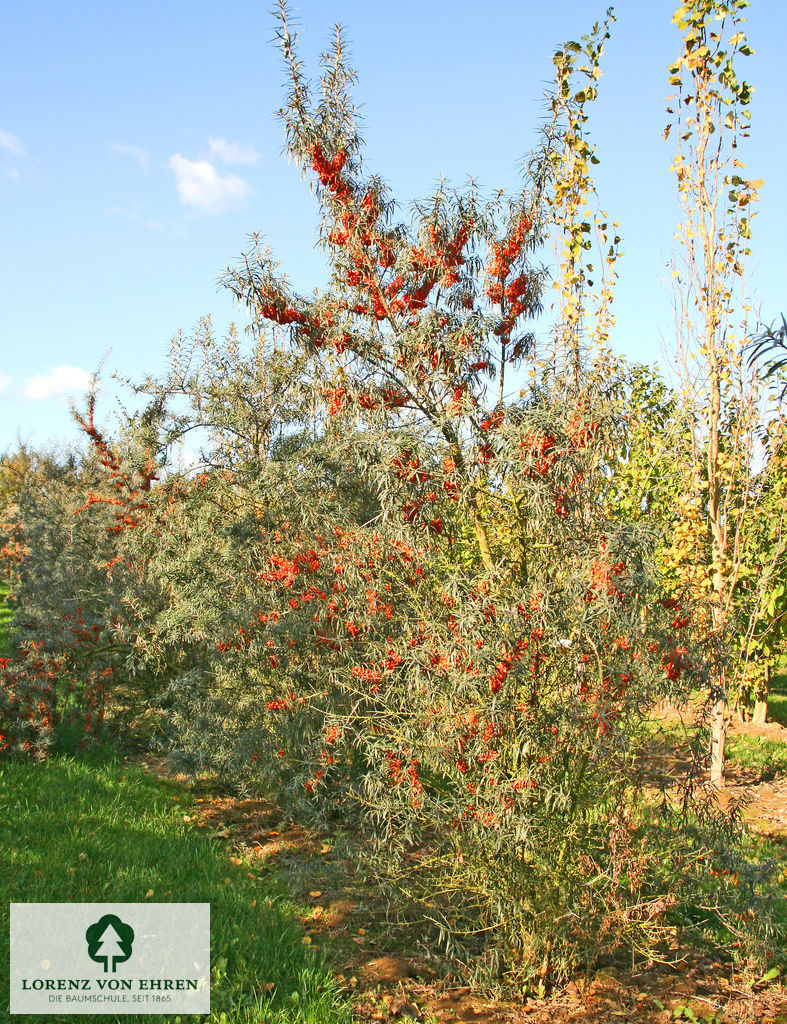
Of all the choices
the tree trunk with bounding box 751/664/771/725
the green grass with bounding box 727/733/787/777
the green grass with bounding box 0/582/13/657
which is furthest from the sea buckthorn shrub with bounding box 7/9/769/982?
the tree trunk with bounding box 751/664/771/725

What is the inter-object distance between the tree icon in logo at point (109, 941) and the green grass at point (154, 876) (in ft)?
0.76

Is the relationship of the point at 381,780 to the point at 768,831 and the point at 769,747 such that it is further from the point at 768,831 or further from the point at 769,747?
the point at 769,747

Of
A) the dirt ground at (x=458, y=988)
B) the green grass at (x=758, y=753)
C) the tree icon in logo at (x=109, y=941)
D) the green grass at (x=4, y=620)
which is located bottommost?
the dirt ground at (x=458, y=988)

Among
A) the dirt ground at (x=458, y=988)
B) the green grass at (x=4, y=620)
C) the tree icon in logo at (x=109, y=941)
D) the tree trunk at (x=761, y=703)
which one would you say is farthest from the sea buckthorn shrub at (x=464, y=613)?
→ the tree trunk at (x=761, y=703)

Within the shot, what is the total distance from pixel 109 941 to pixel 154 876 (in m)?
0.65

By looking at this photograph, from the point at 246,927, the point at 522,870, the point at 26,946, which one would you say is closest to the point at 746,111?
the point at 522,870

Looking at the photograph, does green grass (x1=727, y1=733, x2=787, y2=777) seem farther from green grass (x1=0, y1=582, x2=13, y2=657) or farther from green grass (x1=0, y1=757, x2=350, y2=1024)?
green grass (x1=0, y1=582, x2=13, y2=657)

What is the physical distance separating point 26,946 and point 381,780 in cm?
195

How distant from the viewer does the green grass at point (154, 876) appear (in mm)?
3570

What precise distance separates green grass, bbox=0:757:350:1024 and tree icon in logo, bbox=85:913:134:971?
0.76ft

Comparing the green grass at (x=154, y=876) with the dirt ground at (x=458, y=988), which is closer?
the green grass at (x=154, y=876)

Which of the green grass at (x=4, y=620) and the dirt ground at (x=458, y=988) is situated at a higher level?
the green grass at (x=4, y=620)

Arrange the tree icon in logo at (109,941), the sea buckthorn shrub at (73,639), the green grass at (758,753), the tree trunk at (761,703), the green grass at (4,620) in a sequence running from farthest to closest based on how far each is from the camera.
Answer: the tree trunk at (761,703), the green grass at (4,620), the green grass at (758,753), the sea buckthorn shrub at (73,639), the tree icon in logo at (109,941)

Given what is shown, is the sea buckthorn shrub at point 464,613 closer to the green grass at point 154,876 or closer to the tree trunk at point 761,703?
the green grass at point 154,876
